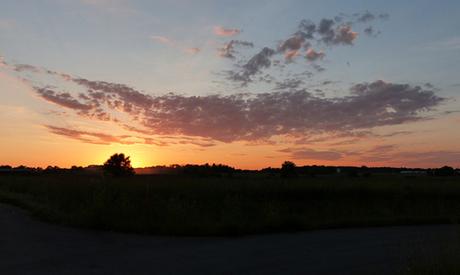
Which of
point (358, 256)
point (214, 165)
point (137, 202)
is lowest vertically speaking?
point (358, 256)

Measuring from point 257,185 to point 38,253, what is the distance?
18794 mm

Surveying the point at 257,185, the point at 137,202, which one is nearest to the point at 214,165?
the point at 257,185

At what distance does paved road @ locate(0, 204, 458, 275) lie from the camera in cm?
1005

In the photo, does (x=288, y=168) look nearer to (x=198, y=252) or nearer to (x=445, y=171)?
(x=445, y=171)

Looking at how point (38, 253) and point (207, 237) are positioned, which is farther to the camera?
point (207, 237)

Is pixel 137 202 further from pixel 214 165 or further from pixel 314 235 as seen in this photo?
pixel 214 165

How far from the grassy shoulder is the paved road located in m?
1.10

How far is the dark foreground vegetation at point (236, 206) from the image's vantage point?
53.9 feet

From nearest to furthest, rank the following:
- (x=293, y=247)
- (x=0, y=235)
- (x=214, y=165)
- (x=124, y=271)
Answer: (x=124, y=271) → (x=293, y=247) → (x=0, y=235) → (x=214, y=165)

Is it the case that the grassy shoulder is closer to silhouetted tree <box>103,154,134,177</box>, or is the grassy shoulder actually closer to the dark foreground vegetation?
the dark foreground vegetation

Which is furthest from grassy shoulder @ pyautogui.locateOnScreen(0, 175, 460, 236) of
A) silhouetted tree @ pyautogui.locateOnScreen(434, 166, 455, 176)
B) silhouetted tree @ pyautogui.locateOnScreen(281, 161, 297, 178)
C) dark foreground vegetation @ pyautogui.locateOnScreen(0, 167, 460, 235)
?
silhouetted tree @ pyautogui.locateOnScreen(434, 166, 455, 176)

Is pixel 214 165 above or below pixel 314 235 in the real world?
above

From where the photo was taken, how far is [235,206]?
1984cm

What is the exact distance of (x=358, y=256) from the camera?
39.9 feet
